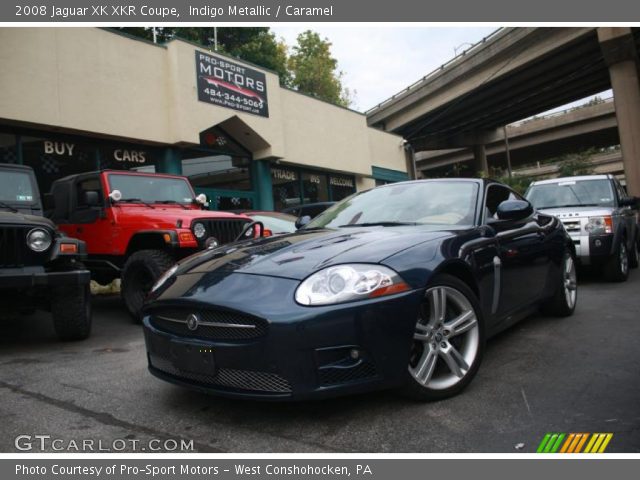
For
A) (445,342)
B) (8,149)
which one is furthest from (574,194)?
(8,149)

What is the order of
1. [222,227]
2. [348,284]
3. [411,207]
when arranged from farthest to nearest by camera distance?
[222,227]
[411,207]
[348,284]

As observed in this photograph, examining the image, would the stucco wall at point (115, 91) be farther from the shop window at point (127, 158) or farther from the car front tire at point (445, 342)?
the car front tire at point (445, 342)

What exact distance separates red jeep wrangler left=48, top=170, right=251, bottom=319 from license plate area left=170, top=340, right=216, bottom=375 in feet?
9.98

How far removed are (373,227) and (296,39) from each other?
36098mm

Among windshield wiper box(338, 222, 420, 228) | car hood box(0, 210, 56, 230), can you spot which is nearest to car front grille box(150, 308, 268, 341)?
windshield wiper box(338, 222, 420, 228)

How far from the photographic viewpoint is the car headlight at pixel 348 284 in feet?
8.04

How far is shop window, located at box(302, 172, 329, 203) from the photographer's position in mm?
19422

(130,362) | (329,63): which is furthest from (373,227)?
(329,63)

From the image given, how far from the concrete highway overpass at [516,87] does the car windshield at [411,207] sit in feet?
66.8

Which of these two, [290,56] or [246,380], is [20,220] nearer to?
[246,380]

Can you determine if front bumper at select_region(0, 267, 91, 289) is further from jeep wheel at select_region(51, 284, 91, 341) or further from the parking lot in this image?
the parking lot

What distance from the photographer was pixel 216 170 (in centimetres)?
1557

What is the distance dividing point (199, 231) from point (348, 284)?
3991 millimetres
